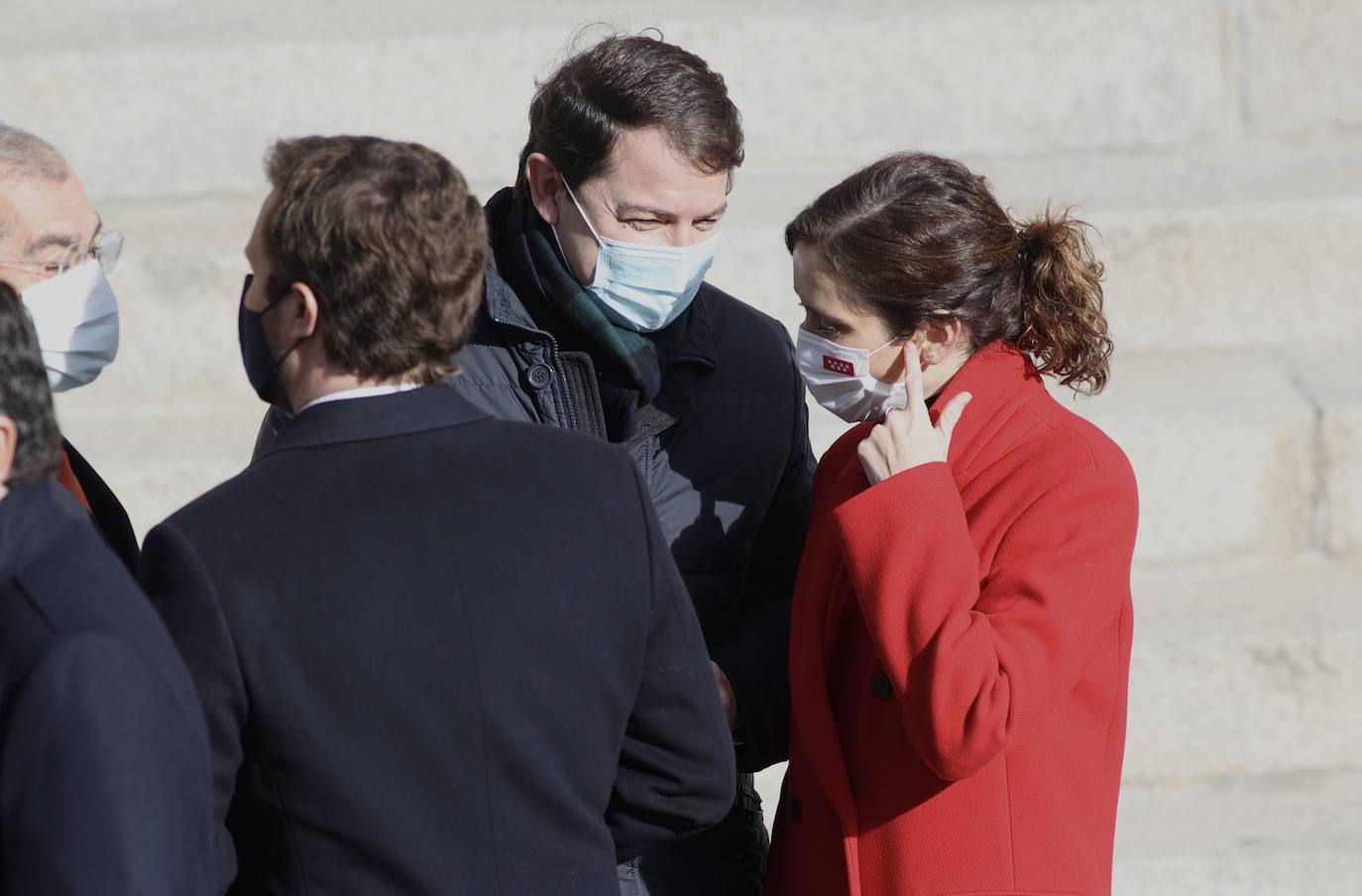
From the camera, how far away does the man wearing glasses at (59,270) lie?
237 centimetres

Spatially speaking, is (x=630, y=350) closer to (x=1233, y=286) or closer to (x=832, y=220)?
(x=832, y=220)

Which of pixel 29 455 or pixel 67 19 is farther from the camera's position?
pixel 67 19

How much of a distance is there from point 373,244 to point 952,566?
36.0 inches

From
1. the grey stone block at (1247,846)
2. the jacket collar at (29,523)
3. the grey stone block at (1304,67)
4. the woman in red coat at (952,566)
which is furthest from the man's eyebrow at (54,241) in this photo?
the grey stone block at (1304,67)

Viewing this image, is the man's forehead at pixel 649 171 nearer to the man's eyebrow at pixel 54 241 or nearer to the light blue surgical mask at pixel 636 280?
the light blue surgical mask at pixel 636 280

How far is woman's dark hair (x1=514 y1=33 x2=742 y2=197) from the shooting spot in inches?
96.0

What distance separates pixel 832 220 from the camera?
234 centimetres

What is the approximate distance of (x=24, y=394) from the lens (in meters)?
1.52

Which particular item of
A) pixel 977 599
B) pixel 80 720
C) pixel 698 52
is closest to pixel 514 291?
pixel 977 599

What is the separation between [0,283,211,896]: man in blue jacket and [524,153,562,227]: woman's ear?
3.67ft

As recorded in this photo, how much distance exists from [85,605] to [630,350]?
1.18 meters

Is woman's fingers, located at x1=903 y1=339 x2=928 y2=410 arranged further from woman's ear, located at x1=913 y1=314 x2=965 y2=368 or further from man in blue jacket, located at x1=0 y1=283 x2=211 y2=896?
man in blue jacket, located at x1=0 y1=283 x2=211 y2=896

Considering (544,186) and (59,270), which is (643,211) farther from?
(59,270)

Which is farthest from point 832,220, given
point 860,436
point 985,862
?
point 985,862
